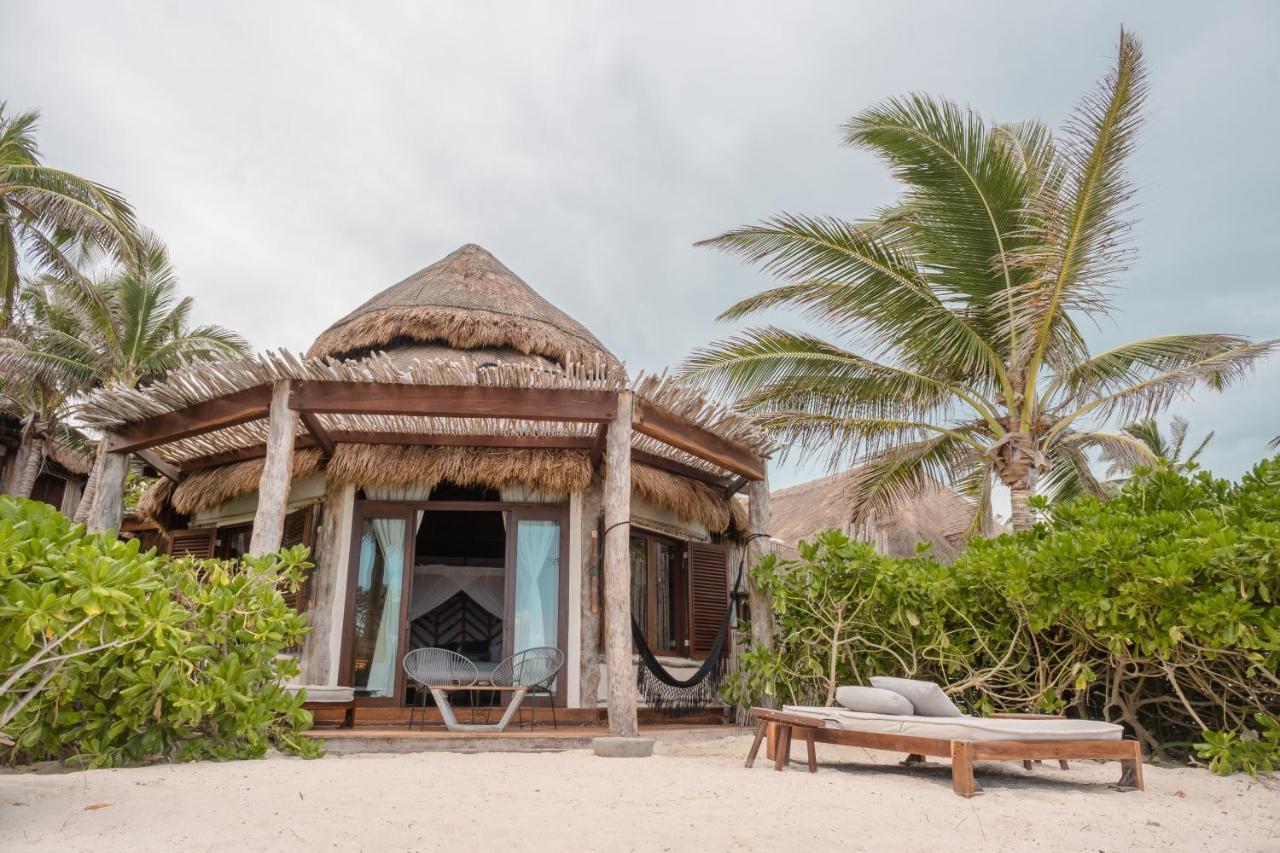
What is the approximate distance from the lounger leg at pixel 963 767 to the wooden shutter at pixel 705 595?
4.53m

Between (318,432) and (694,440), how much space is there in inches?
115

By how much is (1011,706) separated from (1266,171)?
7.51m

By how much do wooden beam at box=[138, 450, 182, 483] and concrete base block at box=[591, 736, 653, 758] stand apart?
496 centimetres

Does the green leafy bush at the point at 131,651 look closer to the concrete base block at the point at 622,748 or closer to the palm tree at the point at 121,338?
the concrete base block at the point at 622,748

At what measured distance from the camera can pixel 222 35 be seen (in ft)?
27.3

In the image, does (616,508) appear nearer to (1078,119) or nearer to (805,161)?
(1078,119)

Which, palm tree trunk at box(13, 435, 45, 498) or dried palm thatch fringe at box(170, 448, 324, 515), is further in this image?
palm tree trunk at box(13, 435, 45, 498)

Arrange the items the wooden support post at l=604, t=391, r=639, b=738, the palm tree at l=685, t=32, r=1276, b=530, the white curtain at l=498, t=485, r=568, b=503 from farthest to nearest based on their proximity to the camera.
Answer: the white curtain at l=498, t=485, r=568, b=503 → the palm tree at l=685, t=32, r=1276, b=530 → the wooden support post at l=604, t=391, r=639, b=738

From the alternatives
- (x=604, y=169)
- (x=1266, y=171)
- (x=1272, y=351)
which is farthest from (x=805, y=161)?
(x=1272, y=351)

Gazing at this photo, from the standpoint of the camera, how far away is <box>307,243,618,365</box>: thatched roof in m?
7.51

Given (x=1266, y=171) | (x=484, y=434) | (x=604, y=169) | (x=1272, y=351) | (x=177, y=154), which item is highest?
(x=604, y=169)

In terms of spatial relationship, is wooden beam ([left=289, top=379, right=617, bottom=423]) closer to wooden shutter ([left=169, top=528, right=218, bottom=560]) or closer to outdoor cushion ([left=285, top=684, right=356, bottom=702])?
outdoor cushion ([left=285, top=684, right=356, bottom=702])

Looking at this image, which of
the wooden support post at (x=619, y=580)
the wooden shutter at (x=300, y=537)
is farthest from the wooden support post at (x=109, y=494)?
the wooden support post at (x=619, y=580)

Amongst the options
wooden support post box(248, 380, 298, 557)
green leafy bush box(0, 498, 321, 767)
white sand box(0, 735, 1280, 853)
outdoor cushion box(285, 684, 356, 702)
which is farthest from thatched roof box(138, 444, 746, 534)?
white sand box(0, 735, 1280, 853)
